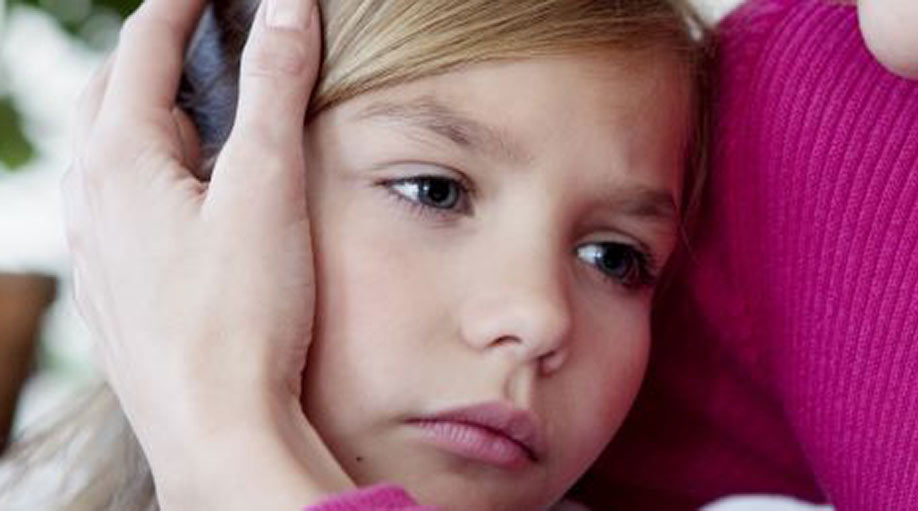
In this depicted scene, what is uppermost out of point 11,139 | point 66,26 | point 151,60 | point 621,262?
point 151,60

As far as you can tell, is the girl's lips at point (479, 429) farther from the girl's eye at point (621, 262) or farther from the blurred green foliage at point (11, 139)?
the blurred green foliage at point (11, 139)

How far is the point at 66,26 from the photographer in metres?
1.90

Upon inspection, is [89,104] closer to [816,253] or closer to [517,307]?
[517,307]

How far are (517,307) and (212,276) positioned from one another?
0.20 m

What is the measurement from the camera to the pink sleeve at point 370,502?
799 mm

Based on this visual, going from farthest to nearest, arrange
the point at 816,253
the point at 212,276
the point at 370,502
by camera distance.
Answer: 1. the point at 816,253
2. the point at 212,276
3. the point at 370,502

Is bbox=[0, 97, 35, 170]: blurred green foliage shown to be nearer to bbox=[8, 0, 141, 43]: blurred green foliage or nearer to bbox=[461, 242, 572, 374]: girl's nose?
bbox=[8, 0, 141, 43]: blurred green foliage

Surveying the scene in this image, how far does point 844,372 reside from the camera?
105 centimetres

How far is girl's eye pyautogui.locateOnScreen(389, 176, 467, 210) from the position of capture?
1.02 m

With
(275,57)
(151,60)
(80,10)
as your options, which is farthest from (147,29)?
(80,10)

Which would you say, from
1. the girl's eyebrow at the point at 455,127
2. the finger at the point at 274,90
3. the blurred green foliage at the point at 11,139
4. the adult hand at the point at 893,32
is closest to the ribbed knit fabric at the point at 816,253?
the adult hand at the point at 893,32

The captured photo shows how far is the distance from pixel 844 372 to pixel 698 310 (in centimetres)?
20

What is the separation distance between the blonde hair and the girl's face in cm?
2

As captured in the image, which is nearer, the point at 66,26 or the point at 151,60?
the point at 151,60
